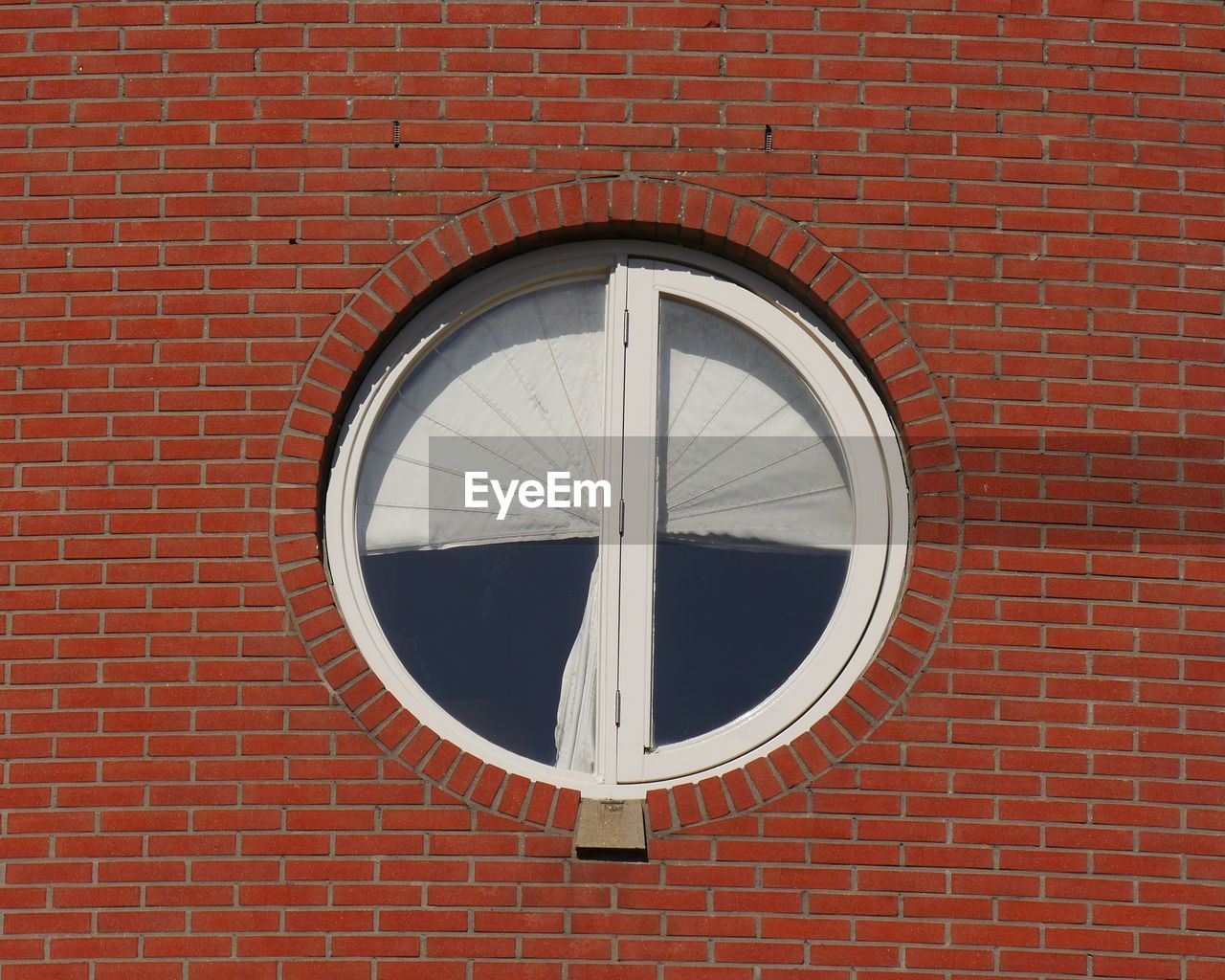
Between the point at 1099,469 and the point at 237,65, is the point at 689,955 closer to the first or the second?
the point at 1099,469

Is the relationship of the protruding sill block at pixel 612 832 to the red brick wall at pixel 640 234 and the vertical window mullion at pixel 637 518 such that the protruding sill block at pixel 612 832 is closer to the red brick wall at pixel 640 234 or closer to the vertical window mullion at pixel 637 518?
the red brick wall at pixel 640 234

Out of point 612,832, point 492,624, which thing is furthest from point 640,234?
point 612,832

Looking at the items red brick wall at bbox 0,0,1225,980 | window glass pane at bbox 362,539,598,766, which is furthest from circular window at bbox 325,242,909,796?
red brick wall at bbox 0,0,1225,980

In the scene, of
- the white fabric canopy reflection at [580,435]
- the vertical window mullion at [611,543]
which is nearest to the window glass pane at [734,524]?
the white fabric canopy reflection at [580,435]

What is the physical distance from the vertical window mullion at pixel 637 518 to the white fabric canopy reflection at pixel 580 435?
2.5 inches

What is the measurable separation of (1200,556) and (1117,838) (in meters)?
0.87

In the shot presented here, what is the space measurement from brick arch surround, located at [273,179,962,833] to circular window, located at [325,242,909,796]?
9 cm

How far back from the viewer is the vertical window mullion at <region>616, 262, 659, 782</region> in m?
4.39

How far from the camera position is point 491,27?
4625mm

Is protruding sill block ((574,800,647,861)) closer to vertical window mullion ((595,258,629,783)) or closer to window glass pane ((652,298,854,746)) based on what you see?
vertical window mullion ((595,258,629,783))

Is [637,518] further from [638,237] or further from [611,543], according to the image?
[638,237]

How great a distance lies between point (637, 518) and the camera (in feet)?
14.8

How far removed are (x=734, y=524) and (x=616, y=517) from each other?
1.20 feet

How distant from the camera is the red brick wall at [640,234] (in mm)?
4176
